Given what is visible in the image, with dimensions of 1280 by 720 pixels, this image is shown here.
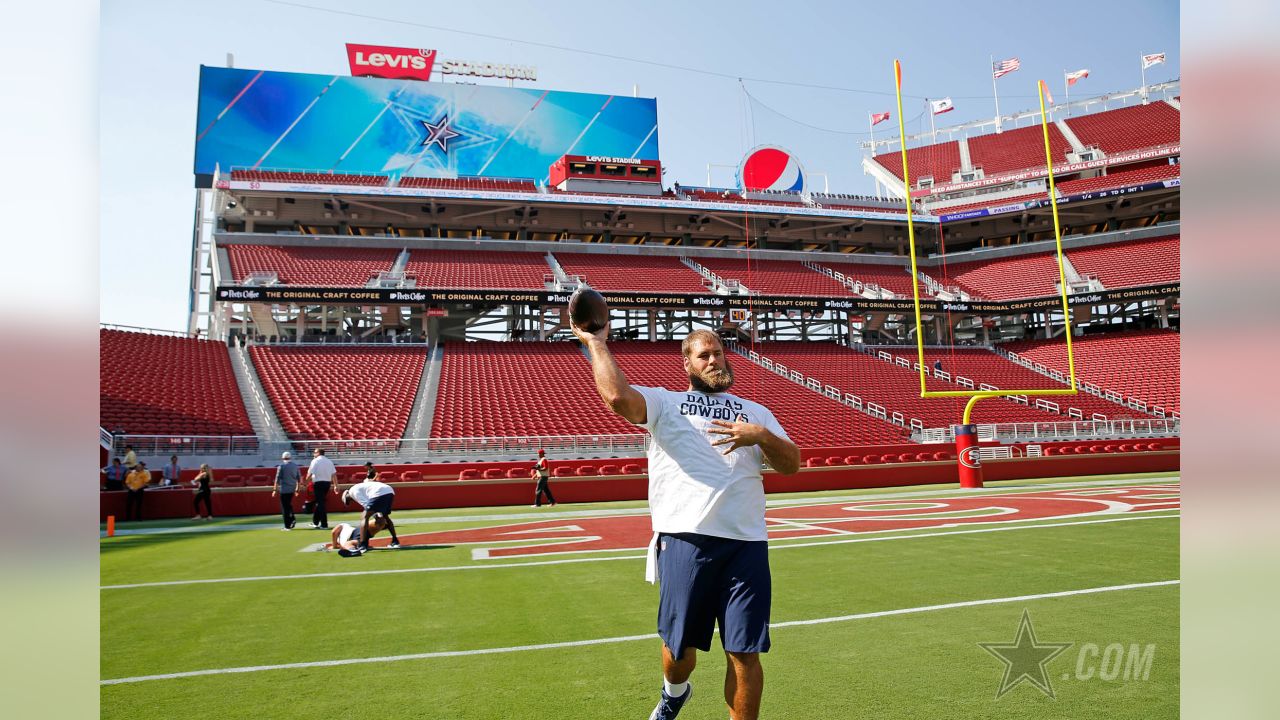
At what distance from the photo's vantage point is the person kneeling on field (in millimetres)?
10383

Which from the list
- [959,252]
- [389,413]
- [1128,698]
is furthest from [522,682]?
[959,252]

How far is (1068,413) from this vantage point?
31953 mm

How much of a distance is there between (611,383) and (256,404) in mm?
27314

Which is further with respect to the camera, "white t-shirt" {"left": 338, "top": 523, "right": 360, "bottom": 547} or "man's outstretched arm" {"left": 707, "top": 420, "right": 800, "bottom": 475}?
"white t-shirt" {"left": 338, "top": 523, "right": 360, "bottom": 547}

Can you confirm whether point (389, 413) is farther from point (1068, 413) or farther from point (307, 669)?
point (1068, 413)

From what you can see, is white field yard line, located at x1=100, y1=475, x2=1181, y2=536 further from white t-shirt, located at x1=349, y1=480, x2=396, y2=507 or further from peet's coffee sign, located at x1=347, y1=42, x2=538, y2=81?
peet's coffee sign, located at x1=347, y1=42, x2=538, y2=81

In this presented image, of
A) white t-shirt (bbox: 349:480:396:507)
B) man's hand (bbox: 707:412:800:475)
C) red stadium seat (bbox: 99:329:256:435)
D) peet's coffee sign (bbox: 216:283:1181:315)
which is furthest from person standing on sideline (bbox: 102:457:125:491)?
man's hand (bbox: 707:412:800:475)

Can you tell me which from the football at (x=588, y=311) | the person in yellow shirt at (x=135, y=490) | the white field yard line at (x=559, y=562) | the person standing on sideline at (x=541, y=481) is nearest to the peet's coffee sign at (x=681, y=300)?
the person in yellow shirt at (x=135, y=490)

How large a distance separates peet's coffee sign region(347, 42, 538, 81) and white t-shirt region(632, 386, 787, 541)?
50.9 meters

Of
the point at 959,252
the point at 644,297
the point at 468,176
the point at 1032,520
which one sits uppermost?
the point at 468,176

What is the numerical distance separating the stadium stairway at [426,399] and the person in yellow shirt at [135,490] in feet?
29.0
